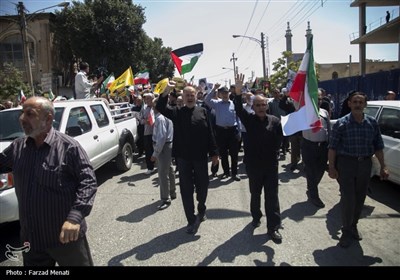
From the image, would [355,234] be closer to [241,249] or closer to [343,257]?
[343,257]

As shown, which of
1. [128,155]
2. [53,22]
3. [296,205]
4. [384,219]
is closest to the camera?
[384,219]

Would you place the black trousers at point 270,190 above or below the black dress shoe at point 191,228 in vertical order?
above

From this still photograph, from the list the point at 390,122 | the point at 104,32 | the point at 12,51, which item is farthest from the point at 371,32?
the point at 12,51

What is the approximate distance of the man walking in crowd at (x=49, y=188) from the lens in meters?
2.42

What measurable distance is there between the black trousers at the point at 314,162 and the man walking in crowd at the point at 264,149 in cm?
142

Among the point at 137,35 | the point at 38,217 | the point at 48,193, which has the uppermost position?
the point at 137,35

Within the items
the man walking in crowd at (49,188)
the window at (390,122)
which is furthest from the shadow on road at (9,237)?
the window at (390,122)

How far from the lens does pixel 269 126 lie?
4.31 metres

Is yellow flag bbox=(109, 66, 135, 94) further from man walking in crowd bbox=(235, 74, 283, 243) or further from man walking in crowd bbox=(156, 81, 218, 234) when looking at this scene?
man walking in crowd bbox=(235, 74, 283, 243)

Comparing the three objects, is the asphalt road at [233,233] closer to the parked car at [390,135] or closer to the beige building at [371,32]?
the parked car at [390,135]

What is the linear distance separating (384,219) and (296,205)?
1.35 metres

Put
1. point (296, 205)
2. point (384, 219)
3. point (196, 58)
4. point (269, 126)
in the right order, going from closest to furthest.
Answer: point (269, 126), point (384, 219), point (296, 205), point (196, 58)

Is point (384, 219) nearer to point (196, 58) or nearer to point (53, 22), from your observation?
point (196, 58)
